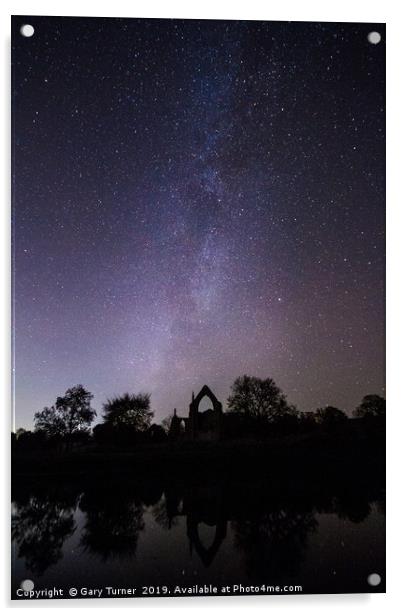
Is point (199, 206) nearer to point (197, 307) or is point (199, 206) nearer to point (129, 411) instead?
point (197, 307)

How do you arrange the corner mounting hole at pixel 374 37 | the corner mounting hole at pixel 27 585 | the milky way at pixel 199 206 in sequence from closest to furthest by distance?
the corner mounting hole at pixel 27 585 → the milky way at pixel 199 206 → the corner mounting hole at pixel 374 37

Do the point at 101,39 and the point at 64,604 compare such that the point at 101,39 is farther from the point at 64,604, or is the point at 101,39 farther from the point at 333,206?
the point at 64,604

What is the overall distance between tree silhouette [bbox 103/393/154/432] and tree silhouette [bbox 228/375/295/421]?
374 mm

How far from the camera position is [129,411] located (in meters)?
2.89

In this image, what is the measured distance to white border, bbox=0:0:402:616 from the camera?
9.32 ft

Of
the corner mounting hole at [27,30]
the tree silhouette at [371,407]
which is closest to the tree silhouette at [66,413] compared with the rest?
the tree silhouette at [371,407]

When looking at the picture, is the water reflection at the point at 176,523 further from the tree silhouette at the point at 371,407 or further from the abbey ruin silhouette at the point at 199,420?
the tree silhouette at the point at 371,407

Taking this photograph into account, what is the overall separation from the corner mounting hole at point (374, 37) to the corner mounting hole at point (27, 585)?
2881mm

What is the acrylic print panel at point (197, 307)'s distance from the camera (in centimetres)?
287

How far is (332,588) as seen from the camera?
2.88 metres

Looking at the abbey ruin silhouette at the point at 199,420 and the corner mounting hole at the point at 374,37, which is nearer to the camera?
the abbey ruin silhouette at the point at 199,420
